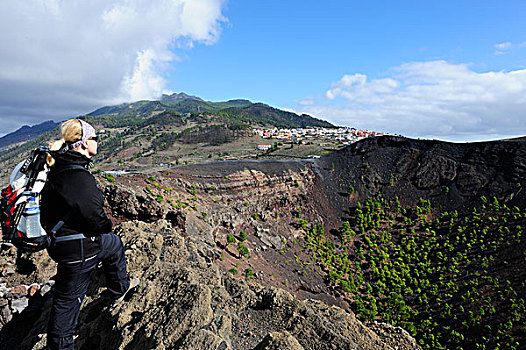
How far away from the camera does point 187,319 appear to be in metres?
4.32

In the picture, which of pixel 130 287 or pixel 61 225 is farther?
pixel 130 287

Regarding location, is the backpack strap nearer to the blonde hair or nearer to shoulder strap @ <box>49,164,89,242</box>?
shoulder strap @ <box>49,164,89,242</box>

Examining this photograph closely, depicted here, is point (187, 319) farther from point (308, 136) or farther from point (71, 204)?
point (308, 136)

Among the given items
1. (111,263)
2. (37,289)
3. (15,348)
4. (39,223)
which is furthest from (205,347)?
(37,289)

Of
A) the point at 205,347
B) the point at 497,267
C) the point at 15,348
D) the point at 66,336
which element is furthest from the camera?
the point at 497,267

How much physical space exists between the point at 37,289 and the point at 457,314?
75.8ft

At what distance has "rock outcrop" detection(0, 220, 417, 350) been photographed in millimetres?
4121

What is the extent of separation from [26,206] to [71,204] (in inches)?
21.2

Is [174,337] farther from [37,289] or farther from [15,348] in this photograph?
[37,289]

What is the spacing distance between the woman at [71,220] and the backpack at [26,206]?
0.08 m

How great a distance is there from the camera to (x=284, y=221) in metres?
27.7

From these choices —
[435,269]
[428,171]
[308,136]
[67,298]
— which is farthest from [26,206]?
[308,136]

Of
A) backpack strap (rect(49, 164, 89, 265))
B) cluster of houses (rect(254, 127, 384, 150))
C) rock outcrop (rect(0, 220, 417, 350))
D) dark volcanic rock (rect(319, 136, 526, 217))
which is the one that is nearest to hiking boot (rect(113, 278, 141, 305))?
rock outcrop (rect(0, 220, 417, 350))

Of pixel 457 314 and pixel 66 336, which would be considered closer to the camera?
pixel 66 336
